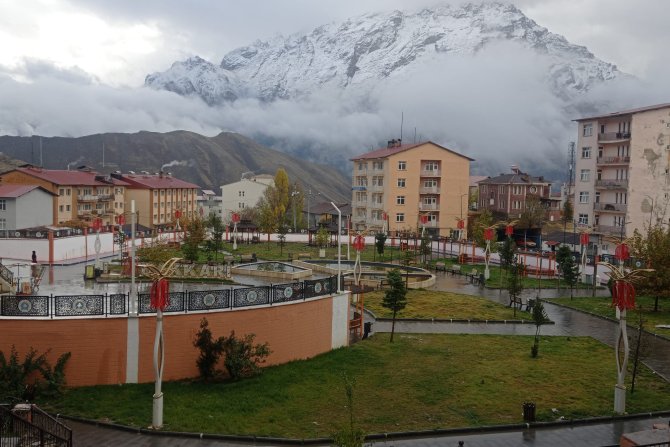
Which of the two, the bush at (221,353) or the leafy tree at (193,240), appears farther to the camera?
the leafy tree at (193,240)

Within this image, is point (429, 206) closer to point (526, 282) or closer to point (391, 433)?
point (526, 282)

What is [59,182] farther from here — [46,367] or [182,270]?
[46,367]

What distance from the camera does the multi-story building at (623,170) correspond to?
176 feet

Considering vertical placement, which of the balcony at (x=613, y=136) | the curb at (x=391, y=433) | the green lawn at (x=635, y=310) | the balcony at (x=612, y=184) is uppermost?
the balcony at (x=613, y=136)

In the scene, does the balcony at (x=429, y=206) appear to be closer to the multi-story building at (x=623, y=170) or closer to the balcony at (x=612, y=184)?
the multi-story building at (x=623, y=170)

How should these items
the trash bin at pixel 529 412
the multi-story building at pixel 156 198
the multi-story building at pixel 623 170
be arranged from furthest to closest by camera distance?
the multi-story building at pixel 156 198, the multi-story building at pixel 623 170, the trash bin at pixel 529 412

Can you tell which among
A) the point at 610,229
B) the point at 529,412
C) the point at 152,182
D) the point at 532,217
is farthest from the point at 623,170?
the point at 152,182

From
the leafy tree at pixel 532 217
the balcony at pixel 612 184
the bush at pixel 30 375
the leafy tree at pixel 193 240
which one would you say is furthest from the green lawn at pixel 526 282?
the leafy tree at pixel 532 217

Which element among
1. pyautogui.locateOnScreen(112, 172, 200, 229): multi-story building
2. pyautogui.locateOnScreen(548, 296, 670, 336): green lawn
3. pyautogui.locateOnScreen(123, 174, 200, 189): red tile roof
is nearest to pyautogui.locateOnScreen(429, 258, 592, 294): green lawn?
pyautogui.locateOnScreen(548, 296, 670, 336): green lawn

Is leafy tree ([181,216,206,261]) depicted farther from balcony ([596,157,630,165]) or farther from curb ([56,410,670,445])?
balcony ([596,157,630,165])

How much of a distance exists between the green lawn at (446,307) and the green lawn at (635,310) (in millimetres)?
3871

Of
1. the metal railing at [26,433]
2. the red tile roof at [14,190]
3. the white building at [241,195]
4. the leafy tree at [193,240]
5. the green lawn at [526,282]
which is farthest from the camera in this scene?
the white building at [241,195]

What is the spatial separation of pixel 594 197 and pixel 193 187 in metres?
57.2

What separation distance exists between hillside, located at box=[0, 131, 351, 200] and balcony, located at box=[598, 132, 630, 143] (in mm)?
99720
